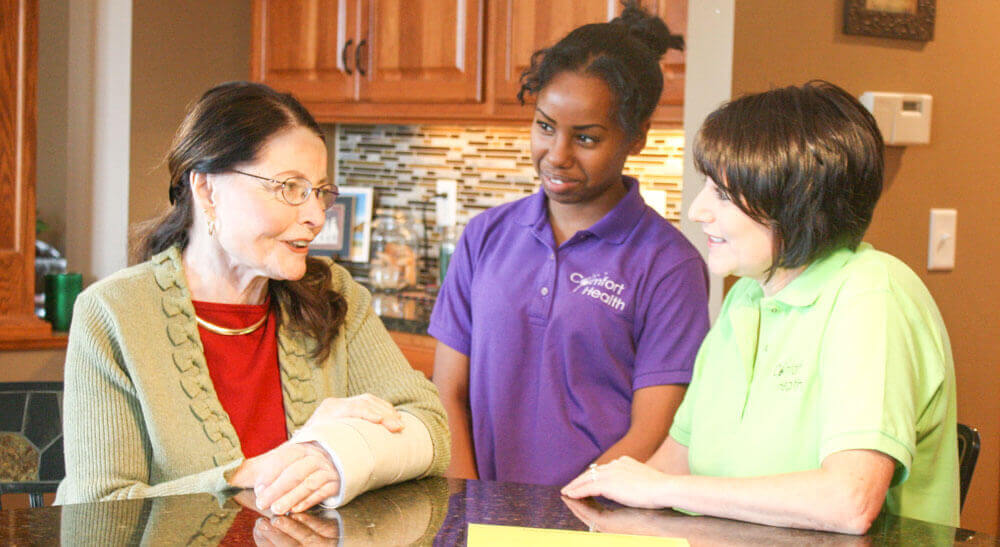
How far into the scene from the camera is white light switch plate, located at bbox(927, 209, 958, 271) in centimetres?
233

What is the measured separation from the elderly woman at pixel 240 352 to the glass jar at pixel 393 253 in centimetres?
217

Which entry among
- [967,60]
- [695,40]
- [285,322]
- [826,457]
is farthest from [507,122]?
[826,457]

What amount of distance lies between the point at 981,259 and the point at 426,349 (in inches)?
58.9

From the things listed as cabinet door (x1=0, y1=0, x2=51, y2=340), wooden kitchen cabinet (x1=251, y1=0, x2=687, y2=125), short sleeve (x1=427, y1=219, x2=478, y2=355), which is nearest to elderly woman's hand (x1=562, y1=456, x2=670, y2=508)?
short sleeve (x1=427, y1=219, x2=478, y2=355)

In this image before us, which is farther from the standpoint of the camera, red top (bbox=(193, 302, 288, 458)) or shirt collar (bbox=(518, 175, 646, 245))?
shirt collar (bbox=(518, 175, 646, 245))

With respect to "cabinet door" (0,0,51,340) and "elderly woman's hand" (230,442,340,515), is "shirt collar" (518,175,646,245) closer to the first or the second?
"elderly woman's hand" (230,442,340,515)

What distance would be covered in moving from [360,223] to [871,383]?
307 centimetres

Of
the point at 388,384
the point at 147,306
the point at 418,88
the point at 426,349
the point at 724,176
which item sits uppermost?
the point at 418,88

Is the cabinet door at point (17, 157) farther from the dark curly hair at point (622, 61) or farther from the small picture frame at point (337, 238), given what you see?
the dark curly hair at point (622, 61)

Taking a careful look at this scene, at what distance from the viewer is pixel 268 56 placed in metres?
3.97

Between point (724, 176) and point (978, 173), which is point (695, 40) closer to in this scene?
point (978, 173)

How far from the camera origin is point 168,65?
389 centimetres

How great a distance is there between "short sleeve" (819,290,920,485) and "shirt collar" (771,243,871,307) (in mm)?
59

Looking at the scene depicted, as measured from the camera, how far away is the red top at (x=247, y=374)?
58.8 inches
